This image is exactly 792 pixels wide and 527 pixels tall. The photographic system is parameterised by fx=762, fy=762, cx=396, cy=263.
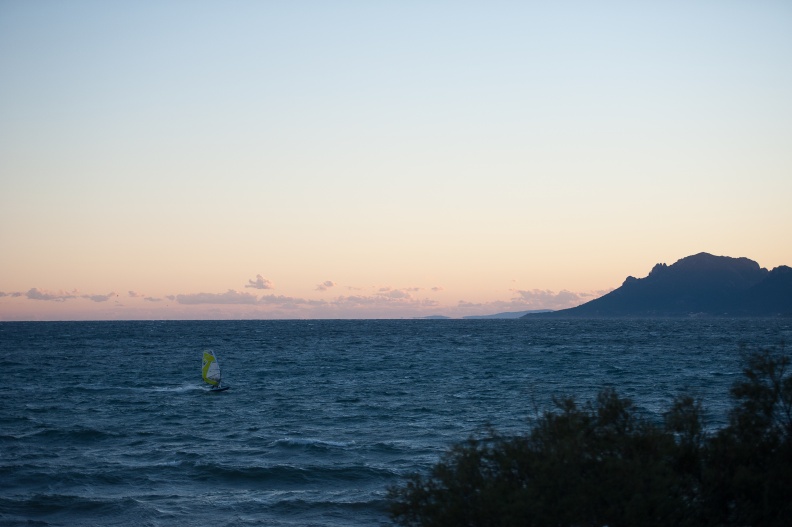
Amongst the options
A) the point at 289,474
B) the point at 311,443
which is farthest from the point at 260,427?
the point at 289,474

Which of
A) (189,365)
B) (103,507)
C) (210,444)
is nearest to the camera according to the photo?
(103,507)

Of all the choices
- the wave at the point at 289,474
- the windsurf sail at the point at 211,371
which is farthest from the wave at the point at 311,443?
the windsurf sail at the point at 211,371

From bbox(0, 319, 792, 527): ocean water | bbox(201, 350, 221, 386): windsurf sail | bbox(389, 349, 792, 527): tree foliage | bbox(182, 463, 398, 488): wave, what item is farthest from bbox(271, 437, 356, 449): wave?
bbox(201, 350, 221, 386): windsurf sail

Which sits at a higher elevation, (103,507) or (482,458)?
(482,458)

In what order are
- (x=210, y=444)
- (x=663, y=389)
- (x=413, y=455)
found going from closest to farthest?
(x=413, y=455) < (x=210, y=444) < (x=663, y=389)

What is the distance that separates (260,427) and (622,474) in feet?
80.8

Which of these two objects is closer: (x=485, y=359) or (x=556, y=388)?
(x=556, y=388)

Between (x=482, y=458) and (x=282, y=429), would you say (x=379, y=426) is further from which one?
(x=482, y=458)

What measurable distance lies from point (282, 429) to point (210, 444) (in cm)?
402

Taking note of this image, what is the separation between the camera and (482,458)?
11.6 m

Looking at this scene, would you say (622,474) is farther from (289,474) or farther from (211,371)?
(211,371)

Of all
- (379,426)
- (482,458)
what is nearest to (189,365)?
(379,426)

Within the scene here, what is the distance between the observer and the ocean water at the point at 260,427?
800 inches

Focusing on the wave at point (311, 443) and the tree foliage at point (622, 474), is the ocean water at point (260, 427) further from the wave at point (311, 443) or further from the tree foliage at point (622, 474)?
the tree foliage at point (622, 474)
